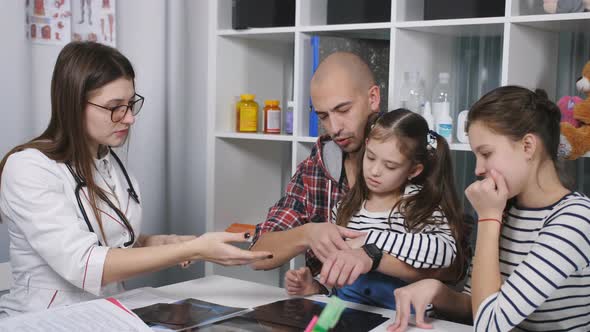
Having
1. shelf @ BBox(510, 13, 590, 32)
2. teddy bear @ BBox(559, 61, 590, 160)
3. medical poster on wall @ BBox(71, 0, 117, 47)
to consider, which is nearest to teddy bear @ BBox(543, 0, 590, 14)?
shelf @ BBox(510, 13, 590, 32)

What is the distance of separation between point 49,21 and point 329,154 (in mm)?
1151

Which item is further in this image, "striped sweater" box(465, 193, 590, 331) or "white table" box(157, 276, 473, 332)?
"white table" box(157, 276, 473, 332)

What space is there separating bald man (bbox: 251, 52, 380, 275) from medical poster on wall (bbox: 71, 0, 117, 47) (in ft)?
3.25

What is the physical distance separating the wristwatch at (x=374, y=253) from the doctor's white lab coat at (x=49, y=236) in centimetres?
57

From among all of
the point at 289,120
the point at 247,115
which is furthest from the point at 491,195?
the point at 247,115

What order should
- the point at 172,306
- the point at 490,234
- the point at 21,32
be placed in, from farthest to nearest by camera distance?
1. the point at 21,32
2. the point at 172,306
3. the point at 490,234

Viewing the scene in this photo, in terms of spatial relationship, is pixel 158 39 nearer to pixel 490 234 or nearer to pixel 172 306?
pixel 172 306

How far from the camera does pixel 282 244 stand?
5.47 ft

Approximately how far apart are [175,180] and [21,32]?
100 cm

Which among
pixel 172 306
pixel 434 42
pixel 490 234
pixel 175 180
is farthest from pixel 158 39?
pixel 490 234

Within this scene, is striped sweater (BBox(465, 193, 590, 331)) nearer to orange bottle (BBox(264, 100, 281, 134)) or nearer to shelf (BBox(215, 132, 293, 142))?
shelf (BBox(215, 132, 293, 142))

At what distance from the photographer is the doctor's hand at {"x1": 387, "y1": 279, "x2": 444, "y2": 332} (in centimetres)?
121

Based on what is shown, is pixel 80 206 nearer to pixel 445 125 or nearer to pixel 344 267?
pixel 344 267

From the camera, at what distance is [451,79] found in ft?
7.39
